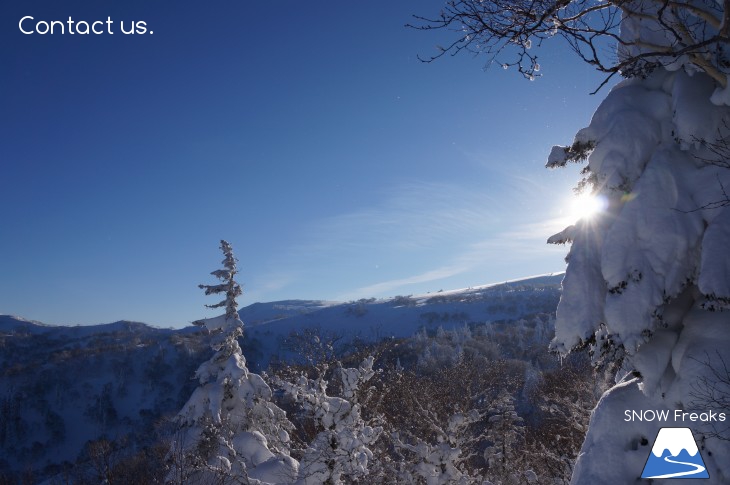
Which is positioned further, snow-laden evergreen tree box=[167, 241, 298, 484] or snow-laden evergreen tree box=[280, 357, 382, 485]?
snow-laden evergreen tree box=[167, 241, 298, 484]

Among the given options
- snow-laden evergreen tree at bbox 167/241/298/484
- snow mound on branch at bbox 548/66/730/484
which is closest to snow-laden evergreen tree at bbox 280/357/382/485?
snow-laden evergreen tree at bbox 167/241/298/484

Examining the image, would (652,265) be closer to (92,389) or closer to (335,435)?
(335,435)

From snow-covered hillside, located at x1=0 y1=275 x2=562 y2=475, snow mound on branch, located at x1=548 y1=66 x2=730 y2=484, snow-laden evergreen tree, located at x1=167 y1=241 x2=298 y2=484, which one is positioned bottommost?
snow-covered hillside, located at x1=0 y1=275 x2=562 y2=475

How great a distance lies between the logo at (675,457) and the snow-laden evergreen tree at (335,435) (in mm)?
6803

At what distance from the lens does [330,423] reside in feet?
39.0

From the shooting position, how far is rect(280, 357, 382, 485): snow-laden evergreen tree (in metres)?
11.1

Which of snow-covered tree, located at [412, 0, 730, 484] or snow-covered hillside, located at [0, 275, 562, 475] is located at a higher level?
snow-covered tree, located at [412, 0, 730, 484]

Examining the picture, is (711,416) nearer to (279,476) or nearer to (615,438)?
(615,438)

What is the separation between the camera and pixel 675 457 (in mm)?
5137

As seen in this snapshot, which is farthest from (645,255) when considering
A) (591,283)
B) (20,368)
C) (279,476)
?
(20,368)

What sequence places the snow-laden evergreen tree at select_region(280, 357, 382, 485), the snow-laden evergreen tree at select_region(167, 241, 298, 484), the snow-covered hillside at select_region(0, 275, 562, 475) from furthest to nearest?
the snow-covered hillside at select_region(0, 275, 562, 475) → the snow-laden evergreen tree at select_region(167, 241, 298, 484) → the snow-laden evergreen tree at select_region(280, 357, 382, 485)

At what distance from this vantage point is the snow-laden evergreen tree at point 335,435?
11.1 m

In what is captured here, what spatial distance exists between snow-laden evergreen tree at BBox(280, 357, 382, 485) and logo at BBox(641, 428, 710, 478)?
6803 millimetres

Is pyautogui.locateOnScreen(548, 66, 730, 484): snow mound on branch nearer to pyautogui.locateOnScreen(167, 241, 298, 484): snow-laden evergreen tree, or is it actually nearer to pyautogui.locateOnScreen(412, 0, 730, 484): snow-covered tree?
pyautogui.locateOnScreen(412, 0, 730, 484): snow-covered tree
